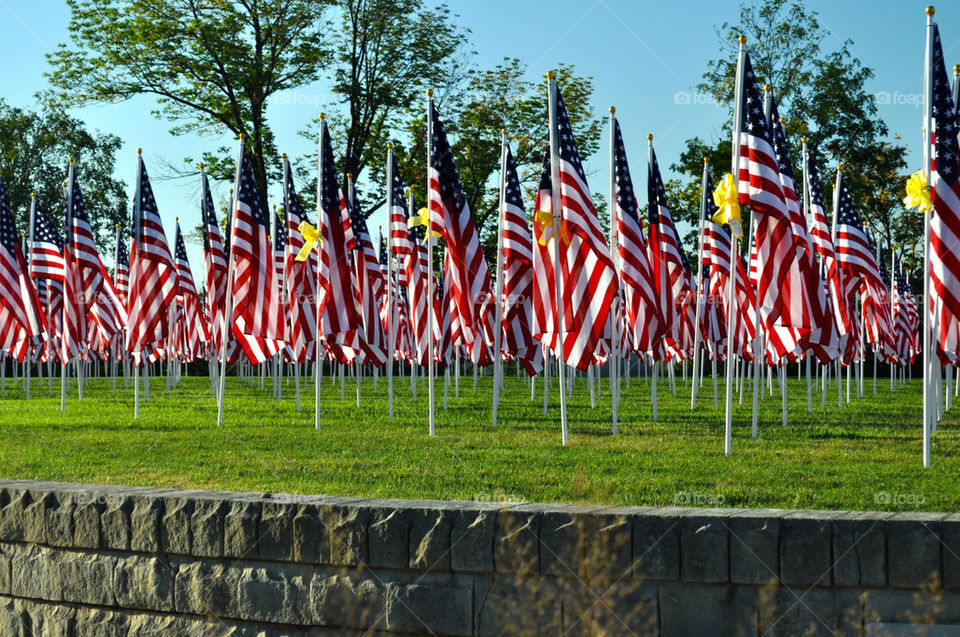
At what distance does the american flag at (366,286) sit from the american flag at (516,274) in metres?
2.26

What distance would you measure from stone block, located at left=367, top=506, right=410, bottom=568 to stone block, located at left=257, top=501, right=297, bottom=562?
593 mm

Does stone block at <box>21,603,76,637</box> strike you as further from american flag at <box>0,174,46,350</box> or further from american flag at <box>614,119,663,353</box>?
american flag at <box>0,174,46,350</box>

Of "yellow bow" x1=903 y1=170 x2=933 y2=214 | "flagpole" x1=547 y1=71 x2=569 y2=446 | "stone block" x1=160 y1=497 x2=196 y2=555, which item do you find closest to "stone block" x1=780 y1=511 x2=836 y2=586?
"stone block" x1=160 y1=497 x2=196 y2=555

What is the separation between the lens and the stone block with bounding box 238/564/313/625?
7.41m

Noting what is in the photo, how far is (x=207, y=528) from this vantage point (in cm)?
762

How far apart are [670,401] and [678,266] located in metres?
4.63

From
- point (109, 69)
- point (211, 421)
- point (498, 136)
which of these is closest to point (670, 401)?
point (211, 421)

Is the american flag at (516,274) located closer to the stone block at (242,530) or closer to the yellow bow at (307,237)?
the yellow bow at (307,237)

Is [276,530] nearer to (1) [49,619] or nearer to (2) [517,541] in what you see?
(2) [517,541]

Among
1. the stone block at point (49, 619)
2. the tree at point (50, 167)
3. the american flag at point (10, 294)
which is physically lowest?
the stone block at point (49, 619)

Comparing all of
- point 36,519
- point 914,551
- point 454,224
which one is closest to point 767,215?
point 454,224

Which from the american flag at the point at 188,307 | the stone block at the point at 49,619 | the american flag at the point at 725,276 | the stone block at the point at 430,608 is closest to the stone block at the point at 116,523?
the stone block at the point at 49,619

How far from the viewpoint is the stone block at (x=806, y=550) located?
20.8 ft

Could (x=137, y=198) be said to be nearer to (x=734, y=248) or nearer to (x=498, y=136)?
(x=734, y=248)
